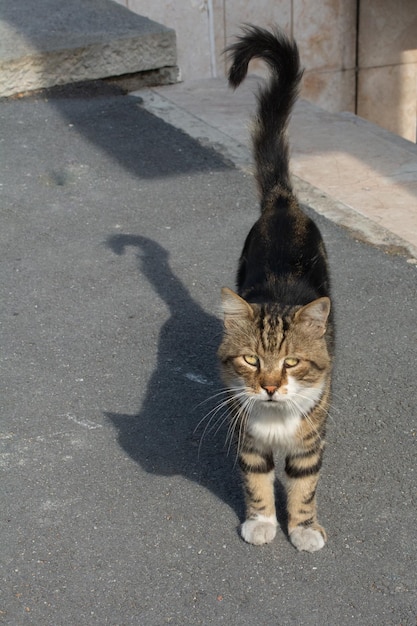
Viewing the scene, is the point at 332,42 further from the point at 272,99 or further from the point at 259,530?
the point at 259,530

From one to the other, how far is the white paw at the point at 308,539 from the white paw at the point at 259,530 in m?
0.09

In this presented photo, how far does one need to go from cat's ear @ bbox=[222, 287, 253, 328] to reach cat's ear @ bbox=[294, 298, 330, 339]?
0.17 metres

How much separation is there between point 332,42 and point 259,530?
6.74m

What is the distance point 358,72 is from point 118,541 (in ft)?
23.1

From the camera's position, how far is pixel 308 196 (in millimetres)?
5699

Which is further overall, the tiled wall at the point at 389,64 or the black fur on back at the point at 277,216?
the tiled wall at the point at 389,64

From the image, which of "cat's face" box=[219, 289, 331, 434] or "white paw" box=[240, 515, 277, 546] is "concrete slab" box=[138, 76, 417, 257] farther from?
"white paw" box=[240, 515, 277, 546]

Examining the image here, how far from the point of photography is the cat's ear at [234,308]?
304 centimetres

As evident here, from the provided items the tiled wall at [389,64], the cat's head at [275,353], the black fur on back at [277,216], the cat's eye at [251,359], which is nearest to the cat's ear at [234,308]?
the cat's head at [275,353]

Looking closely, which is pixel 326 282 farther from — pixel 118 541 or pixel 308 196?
pixel 308 196

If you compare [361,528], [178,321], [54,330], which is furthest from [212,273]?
[361,528]

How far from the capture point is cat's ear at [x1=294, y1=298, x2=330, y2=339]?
9.87 ft

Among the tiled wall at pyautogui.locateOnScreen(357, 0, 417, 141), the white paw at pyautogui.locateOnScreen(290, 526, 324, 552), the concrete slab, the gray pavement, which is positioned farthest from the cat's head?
the tiled wall at pyautogui.locateOnScreen(357, 0, 417, 141)

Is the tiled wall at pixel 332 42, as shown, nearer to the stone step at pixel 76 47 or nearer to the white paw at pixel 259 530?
the stone step at pixel 76 47
